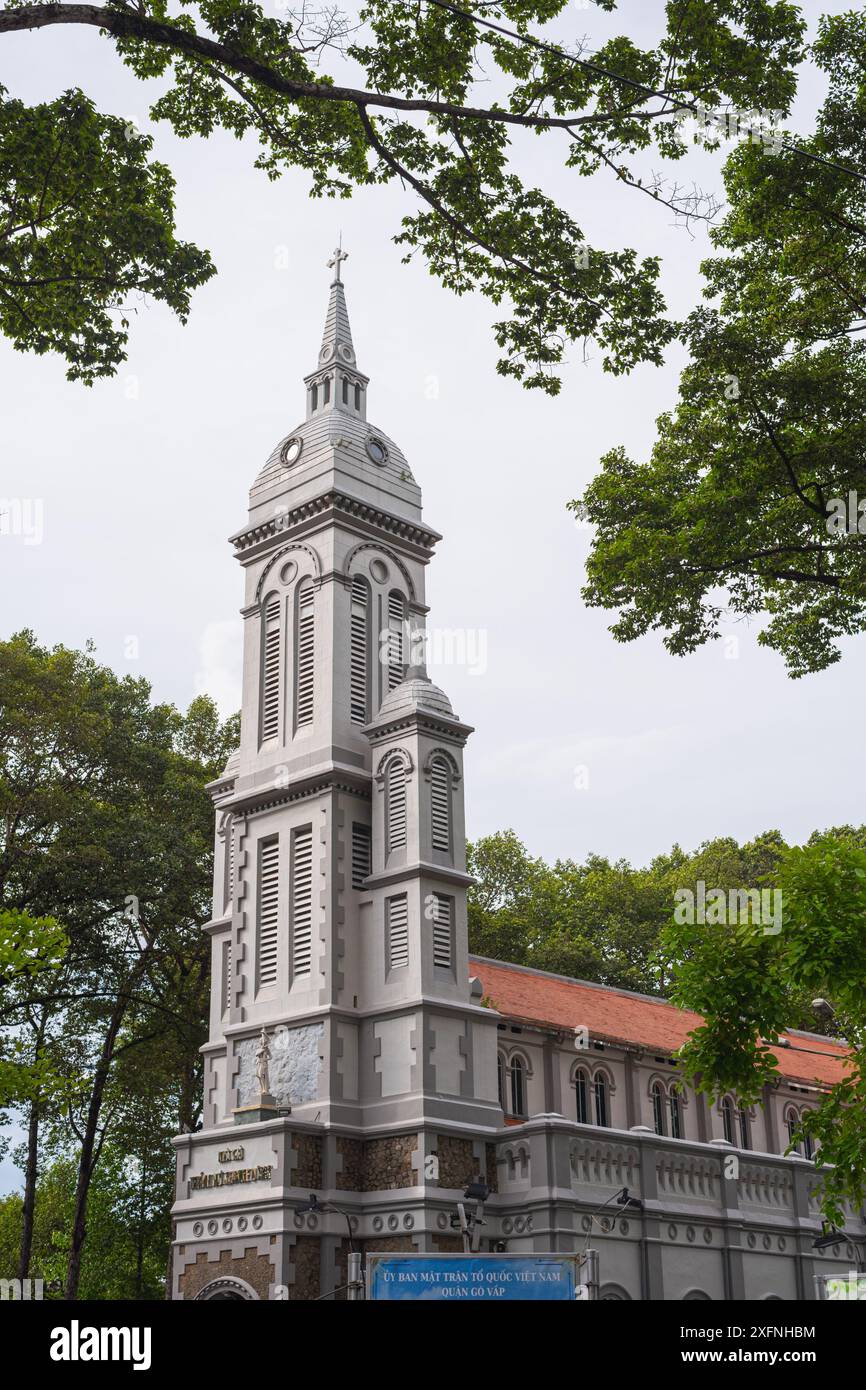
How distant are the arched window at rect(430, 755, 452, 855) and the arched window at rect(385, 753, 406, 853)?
0.77m

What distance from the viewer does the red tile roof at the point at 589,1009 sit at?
128ft

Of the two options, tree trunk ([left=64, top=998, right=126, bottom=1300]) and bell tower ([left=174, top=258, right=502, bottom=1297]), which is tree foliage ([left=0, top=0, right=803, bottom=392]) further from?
tree trunk ([left=64, top=998, right=126, bottom=1300])

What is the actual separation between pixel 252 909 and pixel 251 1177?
25.0ft

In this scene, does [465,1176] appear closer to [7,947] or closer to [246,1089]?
[246,1089]

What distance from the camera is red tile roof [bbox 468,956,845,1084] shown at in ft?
128

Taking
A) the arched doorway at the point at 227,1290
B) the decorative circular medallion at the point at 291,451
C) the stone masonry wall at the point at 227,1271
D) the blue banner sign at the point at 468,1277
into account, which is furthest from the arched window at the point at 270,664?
the blue banner sign at the point at 468,1277

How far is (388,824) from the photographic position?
3544 centimetres

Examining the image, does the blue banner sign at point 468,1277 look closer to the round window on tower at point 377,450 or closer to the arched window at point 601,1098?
the arched window at point 601,1098

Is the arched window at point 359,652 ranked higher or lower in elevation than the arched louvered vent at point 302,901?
higher

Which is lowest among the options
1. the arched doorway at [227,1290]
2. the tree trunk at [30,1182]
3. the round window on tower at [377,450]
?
the arched doorway at [227,1290]

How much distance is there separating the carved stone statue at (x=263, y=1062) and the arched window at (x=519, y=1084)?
731cm

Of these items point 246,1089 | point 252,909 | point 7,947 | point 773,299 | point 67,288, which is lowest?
point 246,1089

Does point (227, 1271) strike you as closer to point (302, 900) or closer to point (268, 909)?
point (302, 900)
